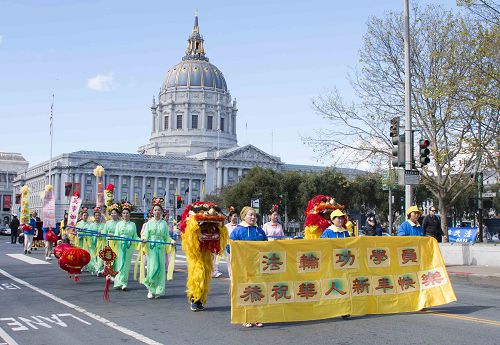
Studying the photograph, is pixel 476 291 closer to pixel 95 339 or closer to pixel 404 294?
pixel 404 294

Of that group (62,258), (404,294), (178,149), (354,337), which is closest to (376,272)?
(404,294)

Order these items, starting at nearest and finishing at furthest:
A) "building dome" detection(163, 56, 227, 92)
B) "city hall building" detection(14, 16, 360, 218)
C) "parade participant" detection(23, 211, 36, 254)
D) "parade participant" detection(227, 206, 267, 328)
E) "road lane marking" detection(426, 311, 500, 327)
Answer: "road lane marking" detection(426, 311, 500, 327)
"parade participant" detection(227, 206, 267, 328)
"parade participant" detection(23, 211, 36, 254)
"city hall building" detection(14, 16, 360, 218)
"building dome" detection(163, 56, 227, 92)

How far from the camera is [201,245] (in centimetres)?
1086

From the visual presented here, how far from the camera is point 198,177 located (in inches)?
5305

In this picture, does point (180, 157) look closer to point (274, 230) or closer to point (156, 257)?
point (274, 230)

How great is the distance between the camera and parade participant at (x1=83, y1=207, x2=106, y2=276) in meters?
18.1

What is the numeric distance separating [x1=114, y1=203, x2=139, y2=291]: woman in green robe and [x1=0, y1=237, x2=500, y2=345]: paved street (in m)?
0.68

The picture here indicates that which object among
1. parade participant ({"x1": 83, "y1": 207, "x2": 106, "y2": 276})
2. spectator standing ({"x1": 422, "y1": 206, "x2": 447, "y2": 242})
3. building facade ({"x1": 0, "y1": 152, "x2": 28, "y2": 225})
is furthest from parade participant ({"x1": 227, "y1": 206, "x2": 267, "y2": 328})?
building facade ({"x1": 0, "y1": 152, "x2": 28, "y2": 225})

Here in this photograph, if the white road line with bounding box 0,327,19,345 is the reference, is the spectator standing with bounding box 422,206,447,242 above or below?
above

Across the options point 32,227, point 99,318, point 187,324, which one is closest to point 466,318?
point 187,324

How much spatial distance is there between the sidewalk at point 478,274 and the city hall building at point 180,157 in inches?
3603

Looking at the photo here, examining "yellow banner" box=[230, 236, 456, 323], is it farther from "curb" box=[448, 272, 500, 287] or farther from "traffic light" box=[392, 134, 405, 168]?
"traffic light" box=[392, 134, 405, 168]

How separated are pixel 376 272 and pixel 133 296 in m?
5.14

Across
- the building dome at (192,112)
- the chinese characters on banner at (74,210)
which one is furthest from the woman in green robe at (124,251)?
the building dome at (192,112)
